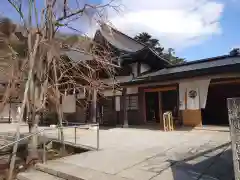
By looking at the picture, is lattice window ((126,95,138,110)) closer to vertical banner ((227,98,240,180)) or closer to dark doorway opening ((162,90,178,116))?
dark doorway opening ((162,90,178,116))

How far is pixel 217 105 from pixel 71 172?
11.1 meters

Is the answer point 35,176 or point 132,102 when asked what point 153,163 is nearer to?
point 35,176

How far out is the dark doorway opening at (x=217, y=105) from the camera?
1241 centimetres

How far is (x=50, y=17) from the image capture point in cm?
596

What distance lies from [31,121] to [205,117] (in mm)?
10828

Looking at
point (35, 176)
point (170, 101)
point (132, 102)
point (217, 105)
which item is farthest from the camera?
point (132, 102)

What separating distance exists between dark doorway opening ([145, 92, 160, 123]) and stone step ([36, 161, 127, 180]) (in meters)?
8.95

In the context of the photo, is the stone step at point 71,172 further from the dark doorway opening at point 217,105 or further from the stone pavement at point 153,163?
the dark doorway opening at point 217,105

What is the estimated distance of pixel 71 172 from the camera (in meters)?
4.39

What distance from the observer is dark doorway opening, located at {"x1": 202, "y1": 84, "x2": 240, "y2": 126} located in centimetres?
1241

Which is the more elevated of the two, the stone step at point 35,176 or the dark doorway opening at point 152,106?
the dark doorway opening at point 152,106

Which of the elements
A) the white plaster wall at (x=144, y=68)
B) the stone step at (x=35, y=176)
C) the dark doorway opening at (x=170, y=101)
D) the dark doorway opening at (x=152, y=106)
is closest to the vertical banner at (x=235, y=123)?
the stone step at (x=35, y=176)

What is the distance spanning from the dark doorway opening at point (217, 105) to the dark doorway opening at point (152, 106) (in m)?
2.94

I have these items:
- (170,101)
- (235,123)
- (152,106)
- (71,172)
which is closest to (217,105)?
(170,101)
